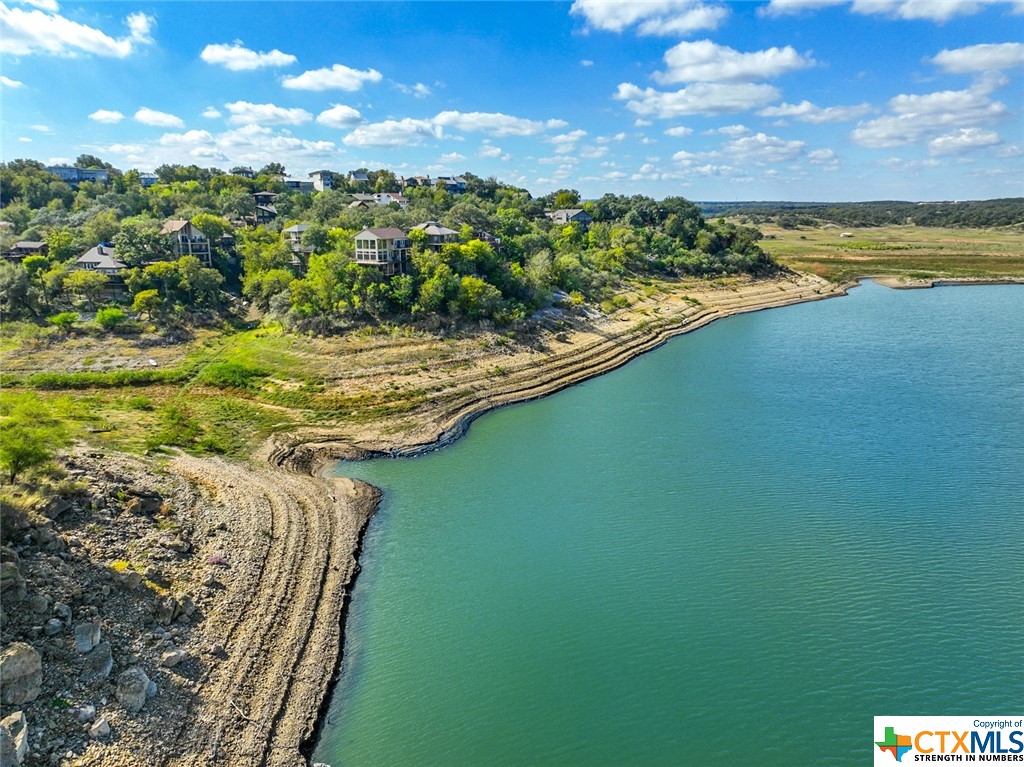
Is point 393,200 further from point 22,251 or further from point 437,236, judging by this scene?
point 22,251

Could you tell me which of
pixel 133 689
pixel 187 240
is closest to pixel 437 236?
pixel 187 240

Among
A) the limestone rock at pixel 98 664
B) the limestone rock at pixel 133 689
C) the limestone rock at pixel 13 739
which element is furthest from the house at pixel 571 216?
the limestone rock at pixel 13 739

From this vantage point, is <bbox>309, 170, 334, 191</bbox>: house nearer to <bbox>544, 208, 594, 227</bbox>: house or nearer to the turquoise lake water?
<bbox>544, 208, 594, 227</bbox>: house

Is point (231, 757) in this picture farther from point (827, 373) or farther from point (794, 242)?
point (794, 242)

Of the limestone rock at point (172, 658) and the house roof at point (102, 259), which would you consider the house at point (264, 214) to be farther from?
the limestone rock at point (172, 658)

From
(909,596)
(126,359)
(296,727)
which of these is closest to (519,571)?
(296,727)
